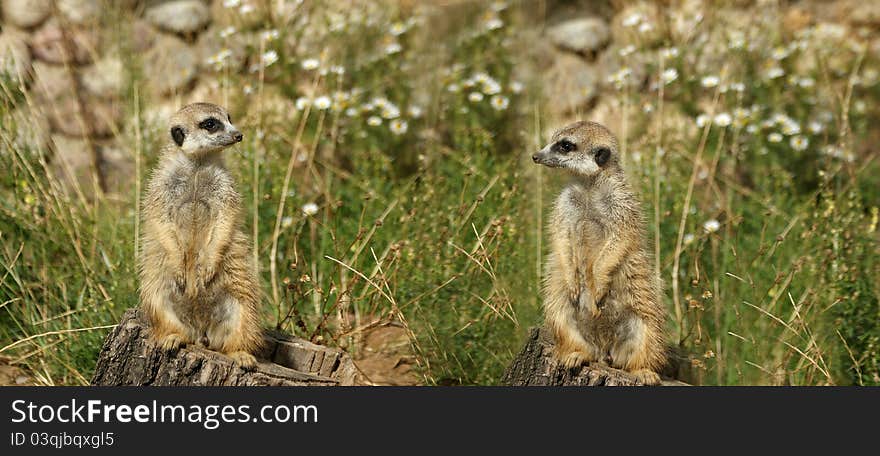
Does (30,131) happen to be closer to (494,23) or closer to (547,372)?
(494,23)

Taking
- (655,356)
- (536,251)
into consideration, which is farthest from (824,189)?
(655,356)

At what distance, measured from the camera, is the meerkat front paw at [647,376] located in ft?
12.4

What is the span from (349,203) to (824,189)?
8.57 feet

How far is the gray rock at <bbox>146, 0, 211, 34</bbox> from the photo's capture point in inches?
294

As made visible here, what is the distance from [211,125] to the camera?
12.9 feet

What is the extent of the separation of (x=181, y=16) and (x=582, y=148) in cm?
445

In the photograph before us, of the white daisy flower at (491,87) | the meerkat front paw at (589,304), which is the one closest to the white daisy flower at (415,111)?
the white daisy flower at (491,87)

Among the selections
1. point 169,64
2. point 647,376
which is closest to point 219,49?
point 169,64

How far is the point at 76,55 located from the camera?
746cm

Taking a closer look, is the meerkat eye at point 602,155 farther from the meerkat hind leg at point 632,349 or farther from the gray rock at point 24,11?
the gray rock at point 24,11

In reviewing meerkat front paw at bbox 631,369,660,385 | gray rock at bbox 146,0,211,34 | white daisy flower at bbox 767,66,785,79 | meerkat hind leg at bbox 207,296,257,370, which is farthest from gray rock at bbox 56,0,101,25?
meerkat front paw at bbox 631,369,660,385

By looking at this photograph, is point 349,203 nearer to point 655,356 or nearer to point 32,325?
point 32,325

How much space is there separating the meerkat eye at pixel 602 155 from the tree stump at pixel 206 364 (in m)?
1.26

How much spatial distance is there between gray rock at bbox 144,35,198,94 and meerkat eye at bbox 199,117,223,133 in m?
3.45
